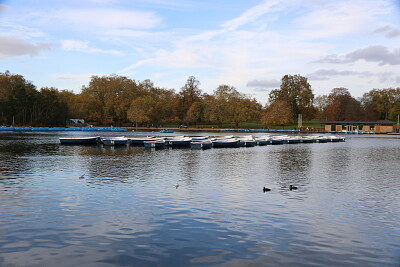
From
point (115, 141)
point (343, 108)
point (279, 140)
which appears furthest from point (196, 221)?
point (343, 108)

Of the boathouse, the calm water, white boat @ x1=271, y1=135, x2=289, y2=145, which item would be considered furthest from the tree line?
the calm water

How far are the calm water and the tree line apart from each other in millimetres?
123963

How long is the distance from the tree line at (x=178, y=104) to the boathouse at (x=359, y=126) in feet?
37.9

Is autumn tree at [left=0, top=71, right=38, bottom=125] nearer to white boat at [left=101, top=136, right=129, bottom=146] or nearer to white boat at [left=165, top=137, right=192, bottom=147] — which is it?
white boat at [left=101, top=136, right=129, bottom=146]

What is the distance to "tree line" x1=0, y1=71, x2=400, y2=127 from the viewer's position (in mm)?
147875

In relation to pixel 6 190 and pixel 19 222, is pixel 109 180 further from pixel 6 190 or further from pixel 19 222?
pixel 19 222

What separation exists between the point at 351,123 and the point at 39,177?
145 m

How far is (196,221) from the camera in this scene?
17.2 meters

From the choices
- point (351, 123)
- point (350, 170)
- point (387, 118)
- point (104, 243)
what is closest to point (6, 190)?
point (104, 243)

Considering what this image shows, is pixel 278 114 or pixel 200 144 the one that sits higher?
pixel 278 114

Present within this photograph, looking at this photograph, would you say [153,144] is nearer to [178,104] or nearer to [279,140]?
[279,140]

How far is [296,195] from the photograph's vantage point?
23.6 metres

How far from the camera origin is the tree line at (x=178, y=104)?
14788 centimetres

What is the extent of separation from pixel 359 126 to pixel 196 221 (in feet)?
514
